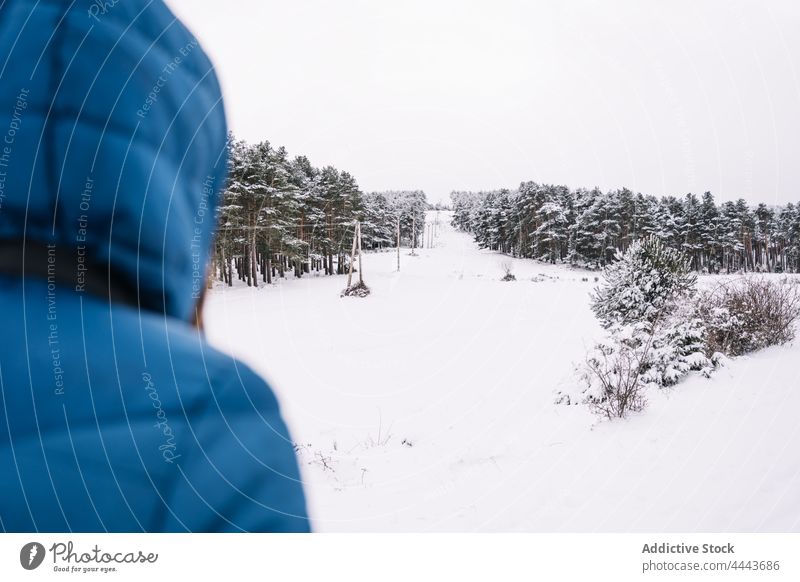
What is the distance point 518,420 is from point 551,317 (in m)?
7.09

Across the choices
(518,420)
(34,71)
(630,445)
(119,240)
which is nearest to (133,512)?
(119,240)

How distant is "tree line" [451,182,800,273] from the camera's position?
16.4 metres

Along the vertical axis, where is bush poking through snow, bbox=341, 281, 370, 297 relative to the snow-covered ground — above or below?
above

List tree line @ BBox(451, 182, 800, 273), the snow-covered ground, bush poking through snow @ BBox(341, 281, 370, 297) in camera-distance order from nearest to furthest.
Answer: the snow-covered ground < bush poking through snow @ BBox(341, 281, 370, 297) < tree line @ BBox(451, 182, 800, 273)

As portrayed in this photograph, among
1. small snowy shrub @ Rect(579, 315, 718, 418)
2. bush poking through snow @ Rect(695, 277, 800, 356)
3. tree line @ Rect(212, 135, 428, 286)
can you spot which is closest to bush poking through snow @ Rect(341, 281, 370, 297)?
tree line @ Rect(212, 135, 428, 286)

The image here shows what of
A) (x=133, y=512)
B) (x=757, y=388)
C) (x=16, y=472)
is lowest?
(x=757, y=388)

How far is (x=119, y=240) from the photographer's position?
26.2 inches

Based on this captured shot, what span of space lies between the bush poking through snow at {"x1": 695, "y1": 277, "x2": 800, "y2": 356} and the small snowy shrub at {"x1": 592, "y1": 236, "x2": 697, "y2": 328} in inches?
16.2

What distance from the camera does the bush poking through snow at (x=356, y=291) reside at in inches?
465

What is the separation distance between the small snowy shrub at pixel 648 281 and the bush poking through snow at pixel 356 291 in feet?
24.5

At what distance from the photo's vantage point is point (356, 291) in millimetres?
12141

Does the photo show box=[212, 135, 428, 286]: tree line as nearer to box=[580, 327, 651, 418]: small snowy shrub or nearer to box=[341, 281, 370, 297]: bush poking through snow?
box=[341, 281, 370, 297]: bush poking through snow

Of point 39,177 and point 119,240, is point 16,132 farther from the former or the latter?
point 119,240

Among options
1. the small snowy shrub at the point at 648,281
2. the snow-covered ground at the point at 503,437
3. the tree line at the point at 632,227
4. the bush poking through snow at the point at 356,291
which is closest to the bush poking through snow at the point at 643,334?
the small snowy shrub at the point at 648,281
